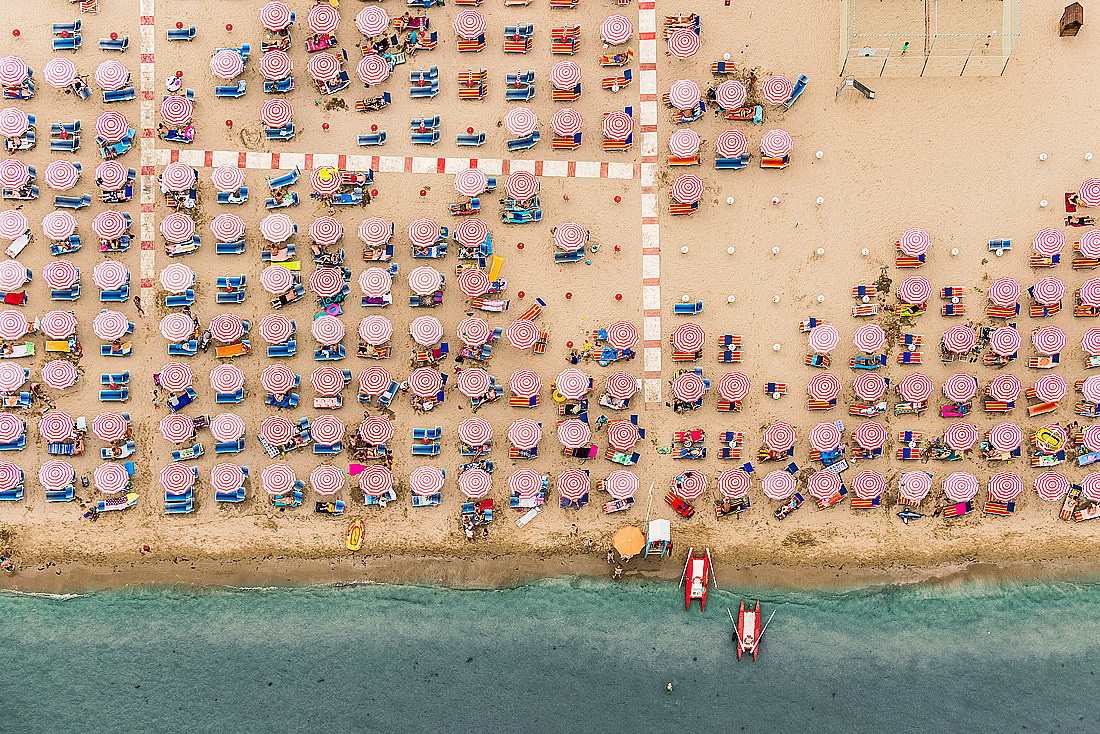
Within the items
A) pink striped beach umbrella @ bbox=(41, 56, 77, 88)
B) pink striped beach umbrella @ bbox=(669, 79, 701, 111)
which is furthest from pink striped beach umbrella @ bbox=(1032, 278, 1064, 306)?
pink striped beach umbrella @ bbox=(41, 56, 77, 88)

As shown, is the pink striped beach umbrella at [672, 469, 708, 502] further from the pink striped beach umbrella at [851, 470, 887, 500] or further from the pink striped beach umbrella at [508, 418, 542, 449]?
the pink striped beach umbrella at [851, 470, 887, 500]

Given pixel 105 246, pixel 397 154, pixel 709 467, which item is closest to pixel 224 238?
pixel 105 246

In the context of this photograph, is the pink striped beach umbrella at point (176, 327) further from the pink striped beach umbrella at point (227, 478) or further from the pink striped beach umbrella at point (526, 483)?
the pink striped beach umbrella at point (526, 483)

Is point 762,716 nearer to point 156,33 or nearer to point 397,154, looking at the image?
point 397,154

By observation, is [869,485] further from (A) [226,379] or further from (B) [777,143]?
(A) [226,379]

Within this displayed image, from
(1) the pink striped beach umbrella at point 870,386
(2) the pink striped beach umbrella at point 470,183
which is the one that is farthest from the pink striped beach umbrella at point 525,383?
(1) the pink striped beach umbrella at point 870,386

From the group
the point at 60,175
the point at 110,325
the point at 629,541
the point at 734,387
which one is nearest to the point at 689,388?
the point at 734,387
